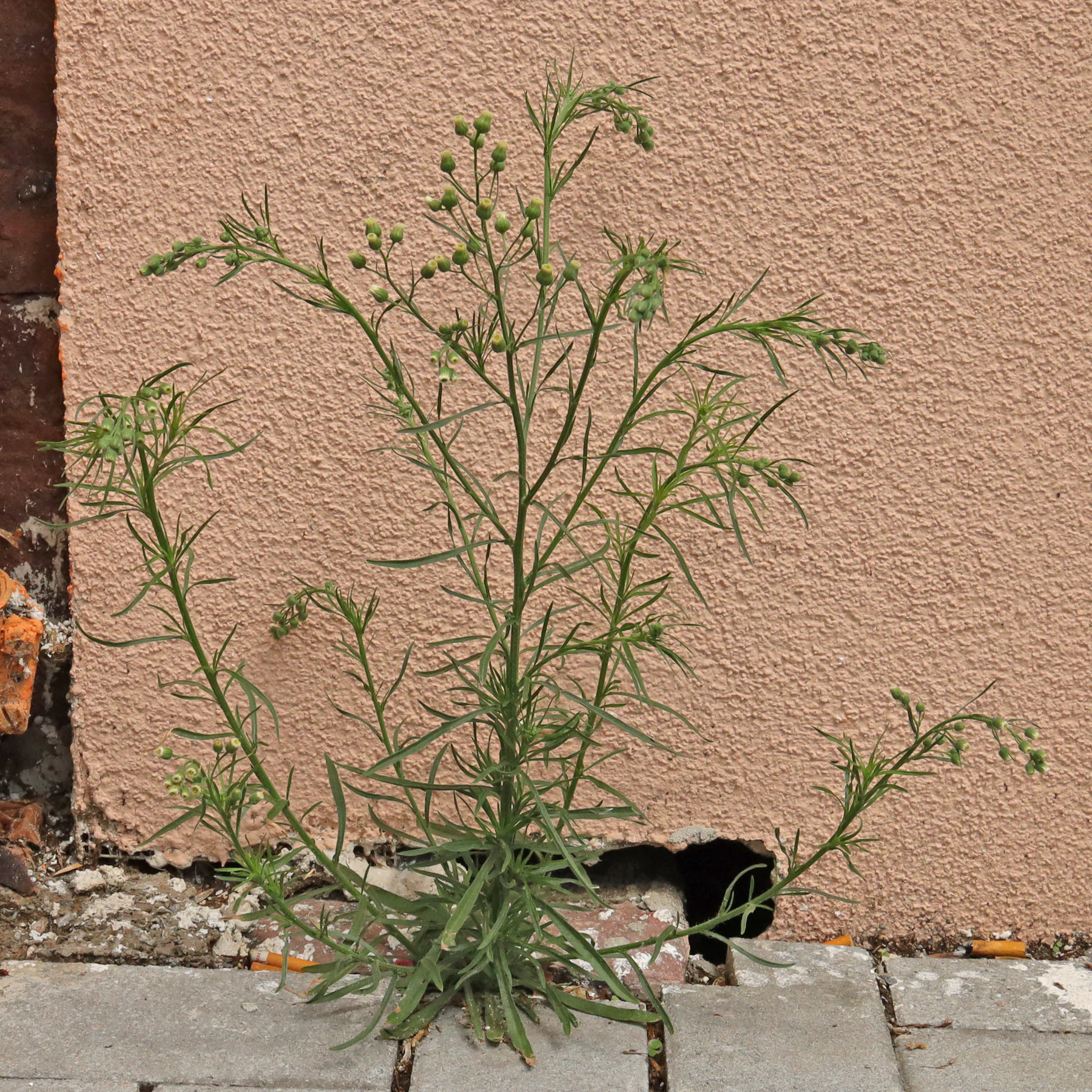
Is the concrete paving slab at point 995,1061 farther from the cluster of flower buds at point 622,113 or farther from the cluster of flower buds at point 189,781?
the cluster of flower buds at point 622,113

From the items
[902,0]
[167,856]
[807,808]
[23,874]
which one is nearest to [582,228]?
[902,0]

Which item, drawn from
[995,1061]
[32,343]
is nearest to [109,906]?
[32,343]

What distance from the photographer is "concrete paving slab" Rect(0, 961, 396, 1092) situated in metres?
1.84

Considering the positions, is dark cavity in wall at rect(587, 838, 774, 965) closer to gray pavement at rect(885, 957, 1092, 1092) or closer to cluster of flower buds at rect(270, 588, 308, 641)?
gray pavement at rect(885, 957, 1092, 1092)

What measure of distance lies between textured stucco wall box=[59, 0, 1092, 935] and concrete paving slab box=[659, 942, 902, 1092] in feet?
0.81

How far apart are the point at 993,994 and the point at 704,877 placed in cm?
68

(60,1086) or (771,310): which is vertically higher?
(771,310)

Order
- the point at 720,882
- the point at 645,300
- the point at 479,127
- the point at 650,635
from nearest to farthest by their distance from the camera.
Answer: the point at 645,300, the point at 479,127, the point at 650,635, the point at 720,882

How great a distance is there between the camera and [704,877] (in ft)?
8.64

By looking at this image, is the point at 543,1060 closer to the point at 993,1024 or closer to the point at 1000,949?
the point at 993,1024

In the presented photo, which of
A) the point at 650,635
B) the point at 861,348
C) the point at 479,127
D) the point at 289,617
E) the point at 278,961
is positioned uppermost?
the point at 479,127

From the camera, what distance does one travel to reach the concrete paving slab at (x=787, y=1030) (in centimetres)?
187

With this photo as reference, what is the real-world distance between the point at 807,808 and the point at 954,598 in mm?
517

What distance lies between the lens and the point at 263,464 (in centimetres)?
233
